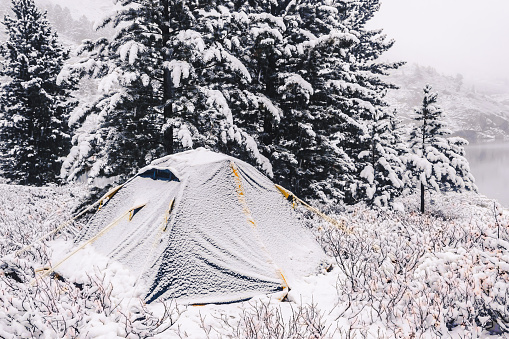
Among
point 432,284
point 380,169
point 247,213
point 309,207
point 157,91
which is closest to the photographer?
point 432,284

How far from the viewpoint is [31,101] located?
1930cm

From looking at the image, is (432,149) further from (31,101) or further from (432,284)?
(31,101)

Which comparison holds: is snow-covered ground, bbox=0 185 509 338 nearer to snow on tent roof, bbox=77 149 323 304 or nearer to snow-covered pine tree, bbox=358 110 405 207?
snow on tent roof, bbox=77 149 323 304

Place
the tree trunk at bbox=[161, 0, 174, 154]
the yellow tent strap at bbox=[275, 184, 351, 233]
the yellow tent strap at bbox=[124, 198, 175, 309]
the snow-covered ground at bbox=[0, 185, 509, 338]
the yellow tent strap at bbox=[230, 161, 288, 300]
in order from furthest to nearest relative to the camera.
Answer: the tree trunk at bbox=[161, 0, 174, 154] < the yellow tent strap at bbox=[275, 184, 351, 233] < the yellow tent strap at bbox=[230, 161, 288, 300] < the yellow tent strap at bbox=[124, 198, 175, 309] < the snow-covered ground at bbox=[0, 185, 509, 338]

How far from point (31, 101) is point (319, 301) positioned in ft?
72.6

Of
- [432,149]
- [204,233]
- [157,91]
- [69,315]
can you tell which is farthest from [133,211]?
[432,149]

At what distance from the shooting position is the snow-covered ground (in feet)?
11.3

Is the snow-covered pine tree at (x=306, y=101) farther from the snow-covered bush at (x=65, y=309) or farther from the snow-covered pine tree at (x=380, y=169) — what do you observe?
the snow-covered bush at (x=65, y=309)

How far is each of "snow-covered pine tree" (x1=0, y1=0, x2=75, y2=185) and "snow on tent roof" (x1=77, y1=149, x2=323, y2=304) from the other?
1656cm

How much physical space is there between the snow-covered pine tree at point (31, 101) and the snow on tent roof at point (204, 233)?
16.6 m

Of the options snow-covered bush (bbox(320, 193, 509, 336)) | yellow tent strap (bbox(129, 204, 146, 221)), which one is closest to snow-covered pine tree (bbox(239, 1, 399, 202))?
snow-covered bush (bbox(320, 193, 509, 336))

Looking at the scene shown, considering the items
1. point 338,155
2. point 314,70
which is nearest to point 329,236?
point 338,155

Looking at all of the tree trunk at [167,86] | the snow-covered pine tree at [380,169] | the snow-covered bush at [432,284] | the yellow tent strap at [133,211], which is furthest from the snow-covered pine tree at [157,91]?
the snow-covered pine tree at [380,169]

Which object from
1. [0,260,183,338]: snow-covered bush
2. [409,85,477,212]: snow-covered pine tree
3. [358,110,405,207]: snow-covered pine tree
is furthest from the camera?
[409,85,477,212]: snow-covered pine tree
